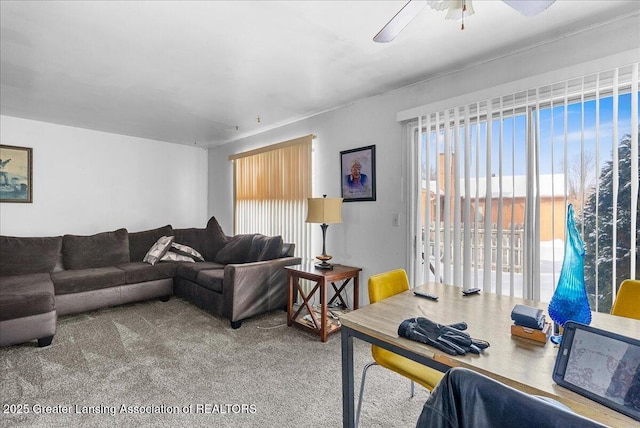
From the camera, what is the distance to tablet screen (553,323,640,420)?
0.73 meters

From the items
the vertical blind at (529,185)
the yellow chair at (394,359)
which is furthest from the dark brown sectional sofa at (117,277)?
the yellow chair at (394,359)

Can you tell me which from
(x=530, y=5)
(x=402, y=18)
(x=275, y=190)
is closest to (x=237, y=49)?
(x=402, y=18)

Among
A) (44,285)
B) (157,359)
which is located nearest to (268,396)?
(157,359)

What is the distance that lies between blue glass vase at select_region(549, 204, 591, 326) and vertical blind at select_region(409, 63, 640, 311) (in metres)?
1.20

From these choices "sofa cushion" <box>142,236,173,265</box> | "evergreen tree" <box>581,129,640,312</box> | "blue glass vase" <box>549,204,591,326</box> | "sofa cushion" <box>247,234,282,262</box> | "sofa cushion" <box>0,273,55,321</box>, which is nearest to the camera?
"blue glass vase" <box>549,204,591,326</box>

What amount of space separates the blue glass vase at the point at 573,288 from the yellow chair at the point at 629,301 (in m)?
0.55

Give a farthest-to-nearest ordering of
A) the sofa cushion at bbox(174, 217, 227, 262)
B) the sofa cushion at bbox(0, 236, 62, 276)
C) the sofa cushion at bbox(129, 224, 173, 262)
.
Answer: the sofa cushion at bbox(174, 217, 227, 262)
the sofa cushion at bbox(129, 224, 173, 262)
the sofa cushion at bbox(0, 236, 62, 276)

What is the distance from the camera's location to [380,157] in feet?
10.3

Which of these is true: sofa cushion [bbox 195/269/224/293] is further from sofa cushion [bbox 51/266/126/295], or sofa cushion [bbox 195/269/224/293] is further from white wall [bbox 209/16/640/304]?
white wall [bbox 209/16/640/304]

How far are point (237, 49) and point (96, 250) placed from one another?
11.1ft

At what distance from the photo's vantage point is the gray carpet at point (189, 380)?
1.78m

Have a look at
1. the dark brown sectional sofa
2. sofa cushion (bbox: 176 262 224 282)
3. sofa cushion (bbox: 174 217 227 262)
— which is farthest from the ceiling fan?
sofa cushion (bbox: 174 217 227 262)

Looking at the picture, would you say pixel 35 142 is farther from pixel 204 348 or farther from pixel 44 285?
pixel 204 348

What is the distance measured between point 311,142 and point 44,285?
123 inches
